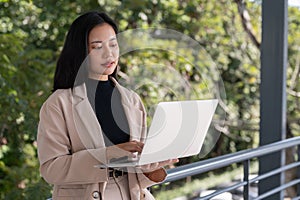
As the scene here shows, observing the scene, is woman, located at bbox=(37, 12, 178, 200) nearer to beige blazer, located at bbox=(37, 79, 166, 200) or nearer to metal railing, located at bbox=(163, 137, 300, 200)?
beige blazer, located at bbox=(37, 79, 166, 200)

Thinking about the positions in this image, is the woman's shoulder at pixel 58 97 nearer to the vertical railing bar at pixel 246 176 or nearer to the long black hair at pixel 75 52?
the long black hair at pixel 75 52

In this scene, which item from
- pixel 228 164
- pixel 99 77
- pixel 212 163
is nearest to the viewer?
pixel 99 77

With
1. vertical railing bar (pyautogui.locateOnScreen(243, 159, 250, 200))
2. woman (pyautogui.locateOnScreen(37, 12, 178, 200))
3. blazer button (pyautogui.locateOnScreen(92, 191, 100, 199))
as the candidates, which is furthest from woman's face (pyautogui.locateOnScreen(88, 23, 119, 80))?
vertical railing bar (pyautogui.locateOnScreen(243, 159, 250, 200))

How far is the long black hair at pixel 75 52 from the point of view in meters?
1.29

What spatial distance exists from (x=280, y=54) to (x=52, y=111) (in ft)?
6.24

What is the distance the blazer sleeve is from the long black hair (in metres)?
0.08

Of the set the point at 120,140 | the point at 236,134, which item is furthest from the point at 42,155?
the point at 236,134

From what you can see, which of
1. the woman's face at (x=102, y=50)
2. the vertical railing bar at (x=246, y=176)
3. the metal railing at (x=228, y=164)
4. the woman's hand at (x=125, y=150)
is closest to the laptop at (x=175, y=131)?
the woman's hand at (x=125, y=150)

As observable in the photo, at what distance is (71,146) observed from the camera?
1.27 m

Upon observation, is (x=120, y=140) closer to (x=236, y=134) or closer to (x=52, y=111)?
(x=52, y=111)

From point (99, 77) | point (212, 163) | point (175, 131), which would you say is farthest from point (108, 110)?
point (212, 163)

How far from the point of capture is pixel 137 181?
137 cm

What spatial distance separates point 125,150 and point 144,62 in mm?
270

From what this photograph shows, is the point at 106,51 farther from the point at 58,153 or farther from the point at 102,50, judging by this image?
the point at 58,153
